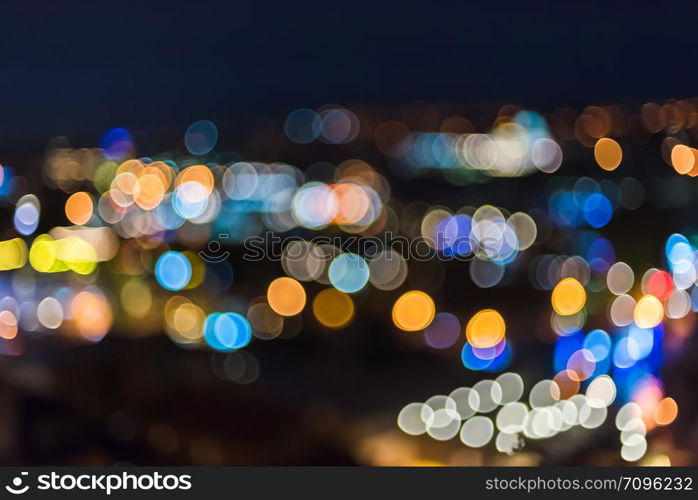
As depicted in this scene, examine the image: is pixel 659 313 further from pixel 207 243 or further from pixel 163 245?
pixel 163 245

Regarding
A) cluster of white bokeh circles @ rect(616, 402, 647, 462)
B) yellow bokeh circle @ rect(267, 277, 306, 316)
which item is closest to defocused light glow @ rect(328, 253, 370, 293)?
yellow bokeh circle @ rect(267, 277, 306, 316)

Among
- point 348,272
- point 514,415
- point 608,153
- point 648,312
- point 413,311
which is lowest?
point 514,415

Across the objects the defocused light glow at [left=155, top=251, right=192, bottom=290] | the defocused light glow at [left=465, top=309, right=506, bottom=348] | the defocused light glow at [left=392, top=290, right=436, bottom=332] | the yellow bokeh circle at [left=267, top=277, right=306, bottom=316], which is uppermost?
the defocused light glow at [left=155, top=251, right=192, bottom=290]

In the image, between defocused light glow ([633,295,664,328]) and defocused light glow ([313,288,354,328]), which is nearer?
defocused light glow ([633,295,664,328])

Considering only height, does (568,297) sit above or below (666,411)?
above

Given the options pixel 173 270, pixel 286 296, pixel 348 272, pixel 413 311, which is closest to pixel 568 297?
pixel 413 311

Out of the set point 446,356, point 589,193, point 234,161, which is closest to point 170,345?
point 446,356

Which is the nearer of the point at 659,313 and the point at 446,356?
the point at 659,313

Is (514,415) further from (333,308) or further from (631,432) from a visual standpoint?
(333,308)

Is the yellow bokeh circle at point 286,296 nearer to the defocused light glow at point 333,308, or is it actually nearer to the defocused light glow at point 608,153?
the defocused light glow at point 333,308

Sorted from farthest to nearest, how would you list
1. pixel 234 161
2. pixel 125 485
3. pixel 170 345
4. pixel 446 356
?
pixel 234 161 → pixel 446 356 → pixel 170 345 → pixel 125 485

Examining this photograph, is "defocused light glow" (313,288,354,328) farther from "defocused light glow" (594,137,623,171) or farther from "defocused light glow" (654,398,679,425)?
"defocused light glow" (654,398,679,425)
